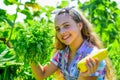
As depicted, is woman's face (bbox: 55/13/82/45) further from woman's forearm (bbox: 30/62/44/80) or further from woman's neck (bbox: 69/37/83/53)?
woman's forearm (bbox: 30/62/44/80)

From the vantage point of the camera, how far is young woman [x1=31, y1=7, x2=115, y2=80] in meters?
4.33

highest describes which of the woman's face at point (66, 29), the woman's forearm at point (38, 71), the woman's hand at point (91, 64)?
the woman's face at point (66, 29)

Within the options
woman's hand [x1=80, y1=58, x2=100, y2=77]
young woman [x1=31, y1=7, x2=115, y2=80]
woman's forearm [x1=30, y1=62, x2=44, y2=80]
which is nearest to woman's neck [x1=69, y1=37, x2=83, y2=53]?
young woman [x1=31, y1=7, x2=115, y2=80]

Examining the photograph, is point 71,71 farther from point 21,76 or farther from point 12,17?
point 12,17

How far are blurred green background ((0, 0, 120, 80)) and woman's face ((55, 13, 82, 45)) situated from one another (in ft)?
0.33

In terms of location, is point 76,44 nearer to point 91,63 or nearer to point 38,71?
point 38,71

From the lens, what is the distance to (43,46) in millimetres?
4008

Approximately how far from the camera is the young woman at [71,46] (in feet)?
14.2

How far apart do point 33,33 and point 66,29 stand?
43 cm

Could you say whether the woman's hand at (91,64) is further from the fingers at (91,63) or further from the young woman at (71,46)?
the young woman at (71,46)

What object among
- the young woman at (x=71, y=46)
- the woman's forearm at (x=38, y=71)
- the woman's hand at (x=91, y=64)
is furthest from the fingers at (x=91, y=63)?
the woman's forearm at (x=38, y=71)

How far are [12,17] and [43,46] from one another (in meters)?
1.58

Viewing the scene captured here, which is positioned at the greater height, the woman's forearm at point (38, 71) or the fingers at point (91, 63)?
the fingers at point (91, 63)

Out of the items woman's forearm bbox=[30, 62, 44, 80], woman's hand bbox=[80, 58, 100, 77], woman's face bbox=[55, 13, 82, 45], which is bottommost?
woman's forearm bbox=[30, 62, 44, 80]
